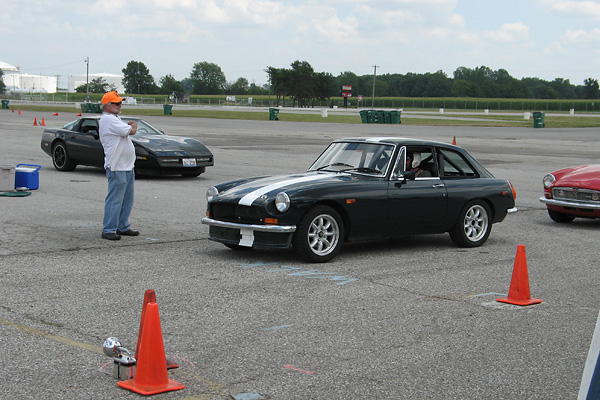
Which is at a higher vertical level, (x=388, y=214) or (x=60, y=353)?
(x=388, y=214)

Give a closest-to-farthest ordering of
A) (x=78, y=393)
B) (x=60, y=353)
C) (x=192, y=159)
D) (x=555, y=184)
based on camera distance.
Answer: (x=78, y=393)
(x=60, y=353)
(x=555, y=184)
(x=192, y=159)

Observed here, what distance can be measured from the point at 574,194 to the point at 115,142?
6578 millimetres

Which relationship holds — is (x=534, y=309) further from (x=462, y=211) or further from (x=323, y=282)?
(x=462, y=211)

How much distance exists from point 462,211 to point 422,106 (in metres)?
120

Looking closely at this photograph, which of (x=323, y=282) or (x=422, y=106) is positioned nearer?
(x=323, y=282)

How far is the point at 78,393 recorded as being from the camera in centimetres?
424

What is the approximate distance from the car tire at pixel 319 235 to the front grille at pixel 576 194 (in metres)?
4.57

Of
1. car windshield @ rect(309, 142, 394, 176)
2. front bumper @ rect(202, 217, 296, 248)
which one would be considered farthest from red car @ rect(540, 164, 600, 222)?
front bumper @ rect(202, 217, 296, 248)

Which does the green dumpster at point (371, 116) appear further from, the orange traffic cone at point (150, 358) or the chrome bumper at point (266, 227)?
the orange traffic cone at point (150, 358)

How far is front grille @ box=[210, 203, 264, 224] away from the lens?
312 inches

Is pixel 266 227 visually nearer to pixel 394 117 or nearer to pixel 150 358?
pixel 150 358

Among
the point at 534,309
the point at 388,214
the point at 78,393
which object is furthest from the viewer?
the point at 388,214

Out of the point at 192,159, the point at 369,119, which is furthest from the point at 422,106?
the point at 192,159

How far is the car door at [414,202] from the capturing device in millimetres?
8586
